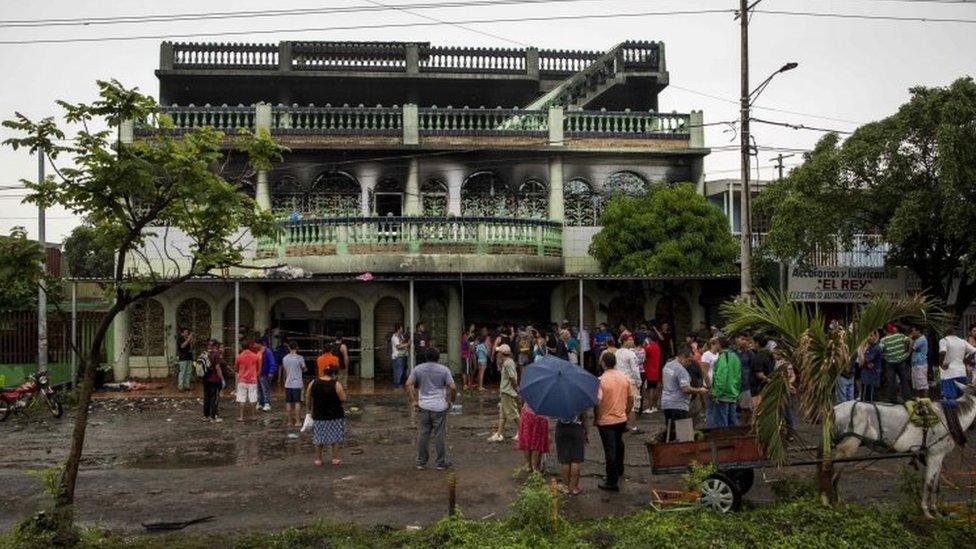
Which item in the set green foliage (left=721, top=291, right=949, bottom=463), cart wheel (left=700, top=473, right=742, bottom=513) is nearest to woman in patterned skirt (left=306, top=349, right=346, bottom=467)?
cart wheel (left=700, top=473, right=742, bottom=513)

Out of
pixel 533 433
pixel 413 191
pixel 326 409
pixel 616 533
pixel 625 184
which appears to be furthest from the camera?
pixel 625 184

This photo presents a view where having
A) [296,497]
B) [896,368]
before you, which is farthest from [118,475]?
[896,368]

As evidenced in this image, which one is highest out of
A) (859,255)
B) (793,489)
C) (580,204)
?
(580,204)

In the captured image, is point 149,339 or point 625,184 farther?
point 625,184

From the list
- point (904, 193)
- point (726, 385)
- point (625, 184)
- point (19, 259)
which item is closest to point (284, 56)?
point (625, 184)

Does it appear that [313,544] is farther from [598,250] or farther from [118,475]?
[598,250]

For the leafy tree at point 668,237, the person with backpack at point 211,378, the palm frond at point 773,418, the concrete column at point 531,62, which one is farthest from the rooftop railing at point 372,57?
the palm frond at point 773,418

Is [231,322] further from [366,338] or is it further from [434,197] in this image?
[434,197]

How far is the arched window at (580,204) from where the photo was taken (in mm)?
22984

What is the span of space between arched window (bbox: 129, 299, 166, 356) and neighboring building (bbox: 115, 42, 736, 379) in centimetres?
4

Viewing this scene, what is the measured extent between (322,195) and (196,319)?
189 inches

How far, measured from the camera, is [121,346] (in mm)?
21281

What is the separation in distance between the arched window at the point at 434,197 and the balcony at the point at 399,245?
2724mm

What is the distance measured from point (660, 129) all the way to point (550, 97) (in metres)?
3.89
